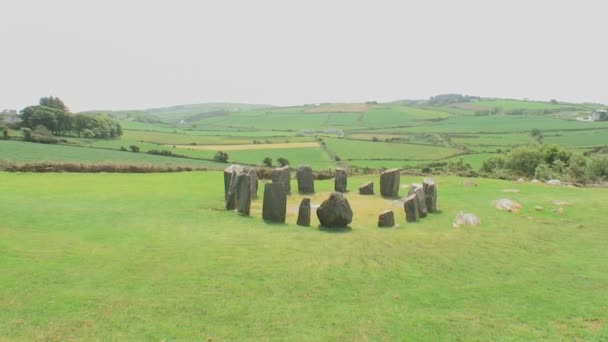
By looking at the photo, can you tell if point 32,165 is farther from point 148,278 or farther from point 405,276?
point 405,276

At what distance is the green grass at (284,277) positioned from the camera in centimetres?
961

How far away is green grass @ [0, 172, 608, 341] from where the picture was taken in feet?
31.5

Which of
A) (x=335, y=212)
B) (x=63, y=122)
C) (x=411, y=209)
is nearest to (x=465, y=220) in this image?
(x=411, y=209)

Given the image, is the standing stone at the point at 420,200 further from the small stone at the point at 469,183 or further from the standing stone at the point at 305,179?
the small stone at the point at 469,183

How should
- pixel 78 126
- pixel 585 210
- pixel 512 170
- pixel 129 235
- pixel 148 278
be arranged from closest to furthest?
pixel 148 278 → pixel 129 235 → pixel 585 210 → pixel 512 170 → pixel 78 126

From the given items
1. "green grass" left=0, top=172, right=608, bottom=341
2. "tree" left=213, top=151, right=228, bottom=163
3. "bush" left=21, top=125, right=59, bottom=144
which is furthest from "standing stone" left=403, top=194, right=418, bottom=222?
"bush" left=21, top=125, right=59, bottom=144

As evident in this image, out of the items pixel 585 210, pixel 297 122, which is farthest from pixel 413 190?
pixel 297 122

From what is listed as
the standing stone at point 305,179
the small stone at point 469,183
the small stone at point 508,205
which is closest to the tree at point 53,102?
the standing stone at point 305,179

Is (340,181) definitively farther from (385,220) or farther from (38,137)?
(38,137)

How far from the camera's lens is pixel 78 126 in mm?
69938

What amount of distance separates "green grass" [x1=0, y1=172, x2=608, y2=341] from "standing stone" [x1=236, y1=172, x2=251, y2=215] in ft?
4.01

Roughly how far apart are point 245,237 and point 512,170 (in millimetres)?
44274

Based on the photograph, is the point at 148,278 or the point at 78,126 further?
the point at 78,126

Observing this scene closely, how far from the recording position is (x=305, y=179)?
30.4 metres
